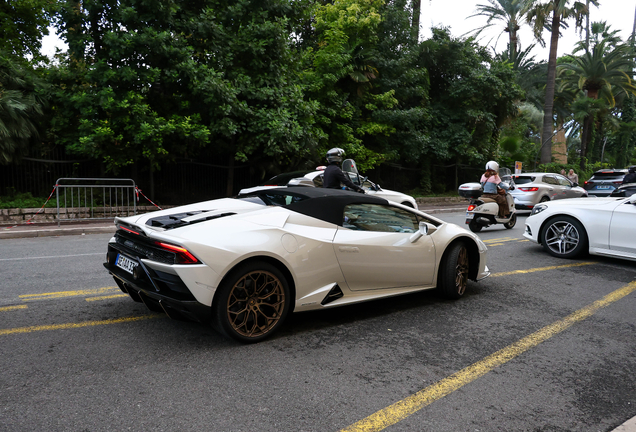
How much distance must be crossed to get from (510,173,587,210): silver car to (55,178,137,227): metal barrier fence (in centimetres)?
1295

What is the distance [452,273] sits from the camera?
5.19m

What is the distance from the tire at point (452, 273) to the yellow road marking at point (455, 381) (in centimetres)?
103

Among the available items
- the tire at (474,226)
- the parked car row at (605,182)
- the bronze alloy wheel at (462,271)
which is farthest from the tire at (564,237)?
the parked car row at (605,182)

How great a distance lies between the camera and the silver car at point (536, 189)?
659 inches

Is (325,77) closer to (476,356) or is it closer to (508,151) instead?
(476,356)

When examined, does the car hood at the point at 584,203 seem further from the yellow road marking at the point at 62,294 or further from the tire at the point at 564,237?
the yellow road marking at the point at 62,294

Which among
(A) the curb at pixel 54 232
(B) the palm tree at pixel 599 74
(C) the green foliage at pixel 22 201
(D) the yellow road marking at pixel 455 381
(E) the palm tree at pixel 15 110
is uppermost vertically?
(B) the palm tree at pixel 599 74

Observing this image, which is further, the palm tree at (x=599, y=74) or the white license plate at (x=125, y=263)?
the palm tree at (x=599, y=74)

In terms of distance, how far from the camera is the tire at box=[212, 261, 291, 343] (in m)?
3.65

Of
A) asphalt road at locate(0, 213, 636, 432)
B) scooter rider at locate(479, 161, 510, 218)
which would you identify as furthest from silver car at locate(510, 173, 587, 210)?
asphalt road at locate(0, 213, 636, 432)

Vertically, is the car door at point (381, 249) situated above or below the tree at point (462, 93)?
below

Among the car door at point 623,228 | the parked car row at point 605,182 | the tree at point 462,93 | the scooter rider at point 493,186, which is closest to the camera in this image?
the car door at point 623,228

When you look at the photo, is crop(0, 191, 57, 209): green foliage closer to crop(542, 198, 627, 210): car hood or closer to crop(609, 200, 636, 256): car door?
crop(542, 198, 627, 210): car hood

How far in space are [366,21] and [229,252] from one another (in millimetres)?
17625
